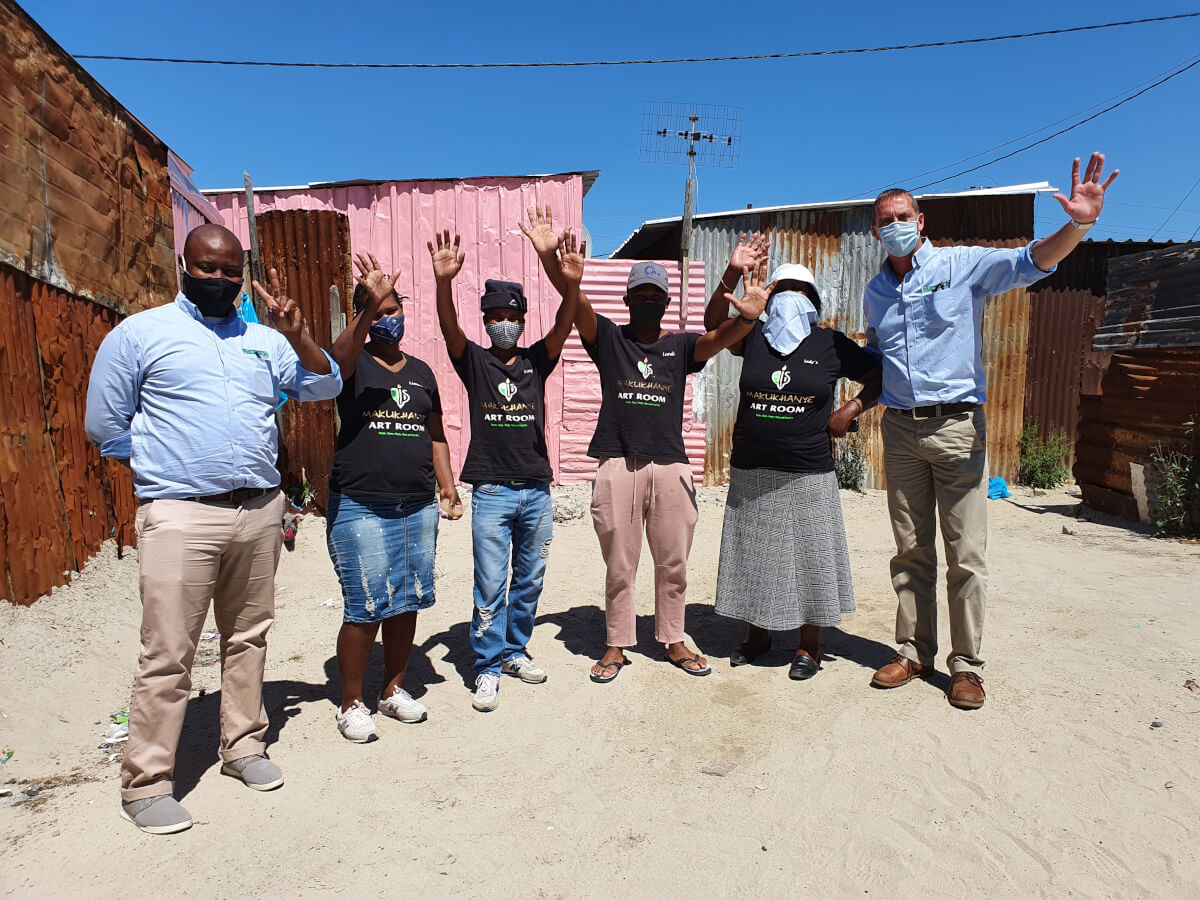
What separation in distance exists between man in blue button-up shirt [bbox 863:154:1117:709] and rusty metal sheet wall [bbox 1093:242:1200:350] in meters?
5.34

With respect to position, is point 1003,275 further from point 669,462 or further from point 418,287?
point 418,287

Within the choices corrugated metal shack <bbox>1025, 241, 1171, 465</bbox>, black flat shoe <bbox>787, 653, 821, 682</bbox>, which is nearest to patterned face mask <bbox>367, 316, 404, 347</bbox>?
black flat shoe <bbox>787, 653, 821, 682</bbox>

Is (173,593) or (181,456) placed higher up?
(181,456)

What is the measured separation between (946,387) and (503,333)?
6.86 ft

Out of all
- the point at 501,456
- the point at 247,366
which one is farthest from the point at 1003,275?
the point at 247,366

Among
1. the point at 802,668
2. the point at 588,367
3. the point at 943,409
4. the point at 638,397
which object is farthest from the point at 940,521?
the point at 588,367

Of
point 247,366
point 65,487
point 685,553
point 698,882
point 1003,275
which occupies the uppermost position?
point 1003,275

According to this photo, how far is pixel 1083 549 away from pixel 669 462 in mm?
5054

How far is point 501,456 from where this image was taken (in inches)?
141

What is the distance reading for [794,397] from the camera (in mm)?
3742

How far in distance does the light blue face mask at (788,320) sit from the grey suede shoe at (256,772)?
2925 millimetres

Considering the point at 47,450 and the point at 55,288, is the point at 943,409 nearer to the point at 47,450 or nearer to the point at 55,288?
the point at 47,450

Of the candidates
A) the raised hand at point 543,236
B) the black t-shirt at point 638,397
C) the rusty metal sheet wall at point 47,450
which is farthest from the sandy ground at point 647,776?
the raised hand at point 543,236

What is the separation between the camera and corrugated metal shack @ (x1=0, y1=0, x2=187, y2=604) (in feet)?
12.9
